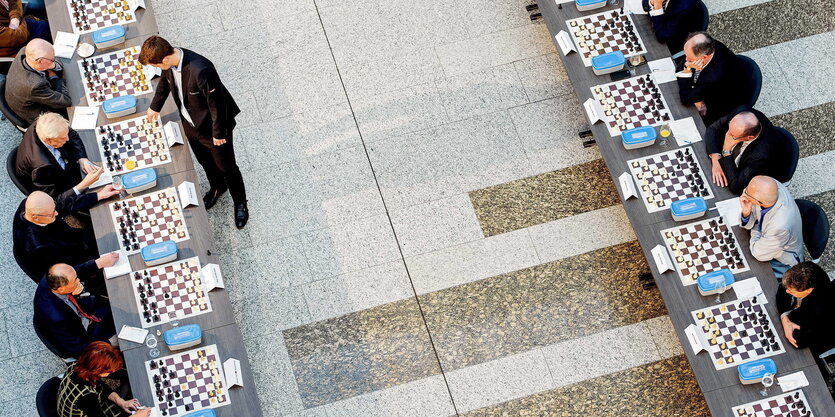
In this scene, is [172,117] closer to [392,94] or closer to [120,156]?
[120,156]

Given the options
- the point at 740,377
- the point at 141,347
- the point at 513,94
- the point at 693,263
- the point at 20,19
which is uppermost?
the point at 20,19

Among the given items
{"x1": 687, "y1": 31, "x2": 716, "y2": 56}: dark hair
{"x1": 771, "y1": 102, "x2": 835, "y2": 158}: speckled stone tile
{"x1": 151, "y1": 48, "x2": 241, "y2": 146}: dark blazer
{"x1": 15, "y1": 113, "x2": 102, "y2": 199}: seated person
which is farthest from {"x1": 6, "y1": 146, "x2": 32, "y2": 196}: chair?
{"x1": 771, "y1": 102, "x2": 835, "y2": 158}: speckled stone tile

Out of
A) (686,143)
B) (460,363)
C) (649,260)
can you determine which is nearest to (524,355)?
(460,363)

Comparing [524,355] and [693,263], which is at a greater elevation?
[693,263]

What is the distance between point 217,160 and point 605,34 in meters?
3.72

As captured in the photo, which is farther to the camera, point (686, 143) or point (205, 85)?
point (686, 143)

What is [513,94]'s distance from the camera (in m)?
9.18

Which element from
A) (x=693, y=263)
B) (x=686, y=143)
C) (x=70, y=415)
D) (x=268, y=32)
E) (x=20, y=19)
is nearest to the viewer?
(x=70, y=415)

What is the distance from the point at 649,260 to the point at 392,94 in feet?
10.6

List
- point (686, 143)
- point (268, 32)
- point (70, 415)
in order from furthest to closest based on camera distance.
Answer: point (268, 32)
point (686, 143)
point (70, 415)

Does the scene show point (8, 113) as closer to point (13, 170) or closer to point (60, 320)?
point (13, 170)

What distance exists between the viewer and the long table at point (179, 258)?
682 cm

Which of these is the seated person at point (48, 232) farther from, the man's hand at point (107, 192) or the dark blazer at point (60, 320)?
the dark blazer at point (60, 320)

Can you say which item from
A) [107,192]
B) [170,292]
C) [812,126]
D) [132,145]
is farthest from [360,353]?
[812,126]
